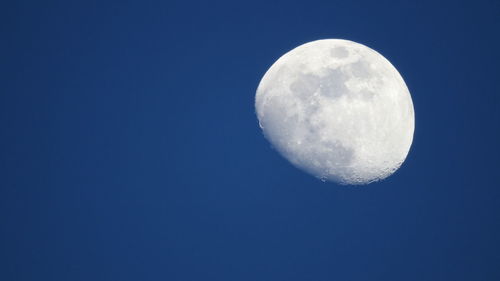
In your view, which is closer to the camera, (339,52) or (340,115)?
(340,115)

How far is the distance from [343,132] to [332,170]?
1088 mm

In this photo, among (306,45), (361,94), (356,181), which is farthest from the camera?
(306,45)

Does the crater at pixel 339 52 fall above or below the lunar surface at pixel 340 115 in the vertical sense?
above

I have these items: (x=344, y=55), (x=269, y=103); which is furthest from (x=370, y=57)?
(x=269, y=103)

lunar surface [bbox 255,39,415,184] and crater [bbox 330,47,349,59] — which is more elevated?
crater [bbox 330,47,349,59]

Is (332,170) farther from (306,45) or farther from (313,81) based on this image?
(306,45)

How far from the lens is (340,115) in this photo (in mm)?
9117

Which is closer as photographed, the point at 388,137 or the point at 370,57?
the point at 388,137

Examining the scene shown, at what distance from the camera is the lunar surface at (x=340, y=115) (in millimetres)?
9195

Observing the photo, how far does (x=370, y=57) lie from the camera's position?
10211mm

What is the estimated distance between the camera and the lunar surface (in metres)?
9.20

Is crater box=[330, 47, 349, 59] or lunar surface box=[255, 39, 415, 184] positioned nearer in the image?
lunar surface box=[255, 39, 415, 184]

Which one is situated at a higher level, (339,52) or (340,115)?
(339,52)

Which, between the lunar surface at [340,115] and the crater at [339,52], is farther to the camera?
the crater at [339,52]
